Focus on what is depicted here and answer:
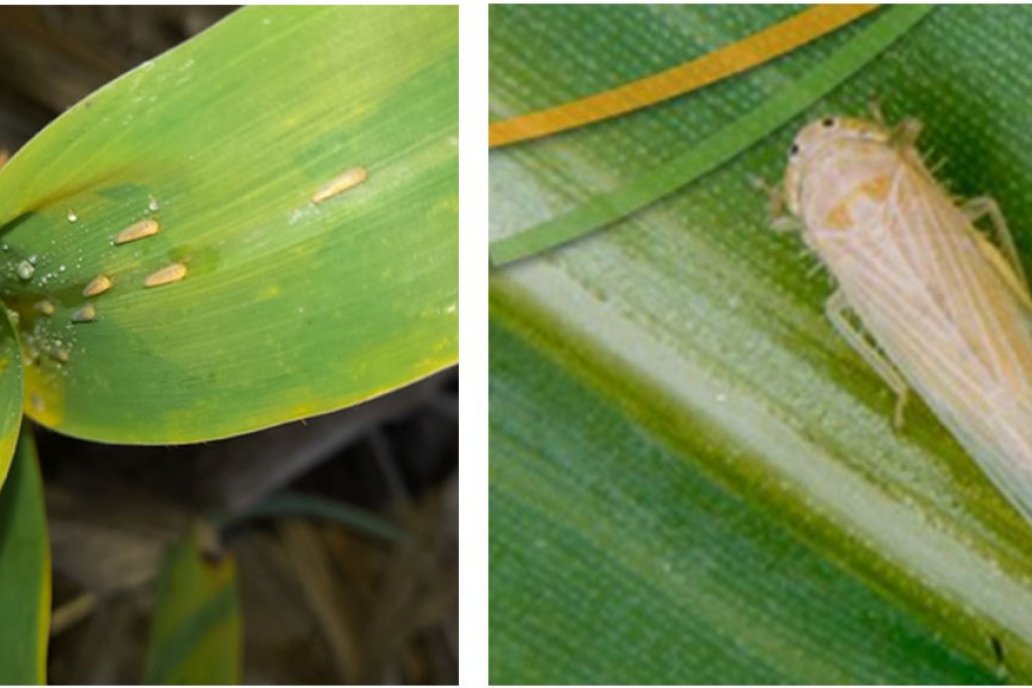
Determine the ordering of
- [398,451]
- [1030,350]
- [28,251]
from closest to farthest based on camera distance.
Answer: [28,251], [1030,350], [398,451]

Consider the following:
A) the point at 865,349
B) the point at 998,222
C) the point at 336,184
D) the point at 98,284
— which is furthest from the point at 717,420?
the point at 98,284

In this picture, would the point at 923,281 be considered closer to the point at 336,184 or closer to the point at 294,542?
the point at 336,184

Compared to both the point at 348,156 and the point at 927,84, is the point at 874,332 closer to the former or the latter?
the point at 927,84

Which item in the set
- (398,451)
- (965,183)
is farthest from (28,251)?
(965,183)

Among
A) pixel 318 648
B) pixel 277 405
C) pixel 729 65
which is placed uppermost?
pixel 729 65

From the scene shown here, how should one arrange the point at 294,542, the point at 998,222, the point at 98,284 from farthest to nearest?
the point at 294,542 → the point at 998,222 → the point at 98,284

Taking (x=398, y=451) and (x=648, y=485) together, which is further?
(x=398, y=451)

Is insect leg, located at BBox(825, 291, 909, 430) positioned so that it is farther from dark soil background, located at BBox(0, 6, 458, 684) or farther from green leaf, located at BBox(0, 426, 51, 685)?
green leaf, located at BBox(0, 426, 51, 685)

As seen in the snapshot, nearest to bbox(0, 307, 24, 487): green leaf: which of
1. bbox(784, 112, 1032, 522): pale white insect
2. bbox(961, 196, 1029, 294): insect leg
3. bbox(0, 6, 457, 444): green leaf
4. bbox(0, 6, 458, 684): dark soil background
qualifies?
bbox(0, 6, 457, 444): green leaf
